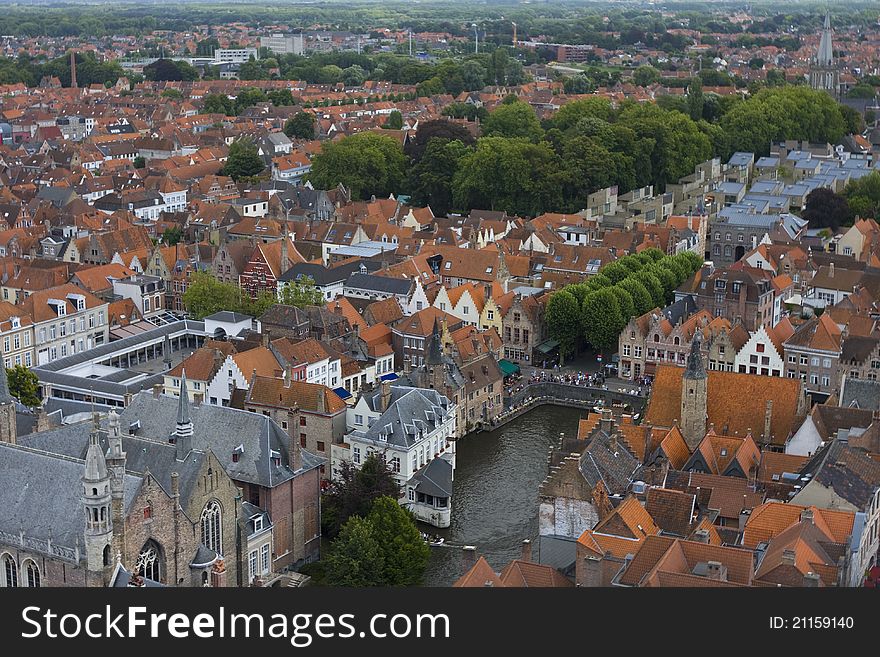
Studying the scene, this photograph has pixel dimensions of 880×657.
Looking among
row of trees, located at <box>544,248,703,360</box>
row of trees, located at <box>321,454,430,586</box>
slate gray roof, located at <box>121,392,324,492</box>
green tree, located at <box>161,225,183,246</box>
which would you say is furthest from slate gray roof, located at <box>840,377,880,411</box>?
green tree, located at <box>161,225,183,246</box>

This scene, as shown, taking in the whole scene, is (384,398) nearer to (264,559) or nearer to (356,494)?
(356,494)

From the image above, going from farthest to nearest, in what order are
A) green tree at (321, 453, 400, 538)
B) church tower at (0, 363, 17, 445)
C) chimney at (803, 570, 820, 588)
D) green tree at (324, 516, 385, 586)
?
1. green tree at (321, 453, 400, 538)
2. church tower at (0, 363, 17, 445)
3. green tree at (324, 516, 385, 586)
4. chimney at (803, 570, 820, 588)

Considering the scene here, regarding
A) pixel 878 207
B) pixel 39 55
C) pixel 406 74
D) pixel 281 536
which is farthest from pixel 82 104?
pixel 281 536

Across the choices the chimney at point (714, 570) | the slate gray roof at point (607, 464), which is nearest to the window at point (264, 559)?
the slate gray roof at point (607, 464)

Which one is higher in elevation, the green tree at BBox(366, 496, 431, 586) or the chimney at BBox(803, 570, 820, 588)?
the chimney at BBox(803, 570, 820, 588)

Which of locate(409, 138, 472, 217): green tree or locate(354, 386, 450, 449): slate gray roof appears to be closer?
locate(354, 386, 450, 449): slate gray roof

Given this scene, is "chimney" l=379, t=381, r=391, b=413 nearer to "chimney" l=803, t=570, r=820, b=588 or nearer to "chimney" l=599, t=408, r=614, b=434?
"chimney" l=599, t=408, r=614, b=434

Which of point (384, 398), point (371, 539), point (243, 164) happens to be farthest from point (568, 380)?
point (243, 164)

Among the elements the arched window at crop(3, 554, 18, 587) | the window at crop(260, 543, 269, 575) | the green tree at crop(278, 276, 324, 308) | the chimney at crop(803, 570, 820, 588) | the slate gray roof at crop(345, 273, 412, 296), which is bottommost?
the window at crop(260, 543, 269, 575)
